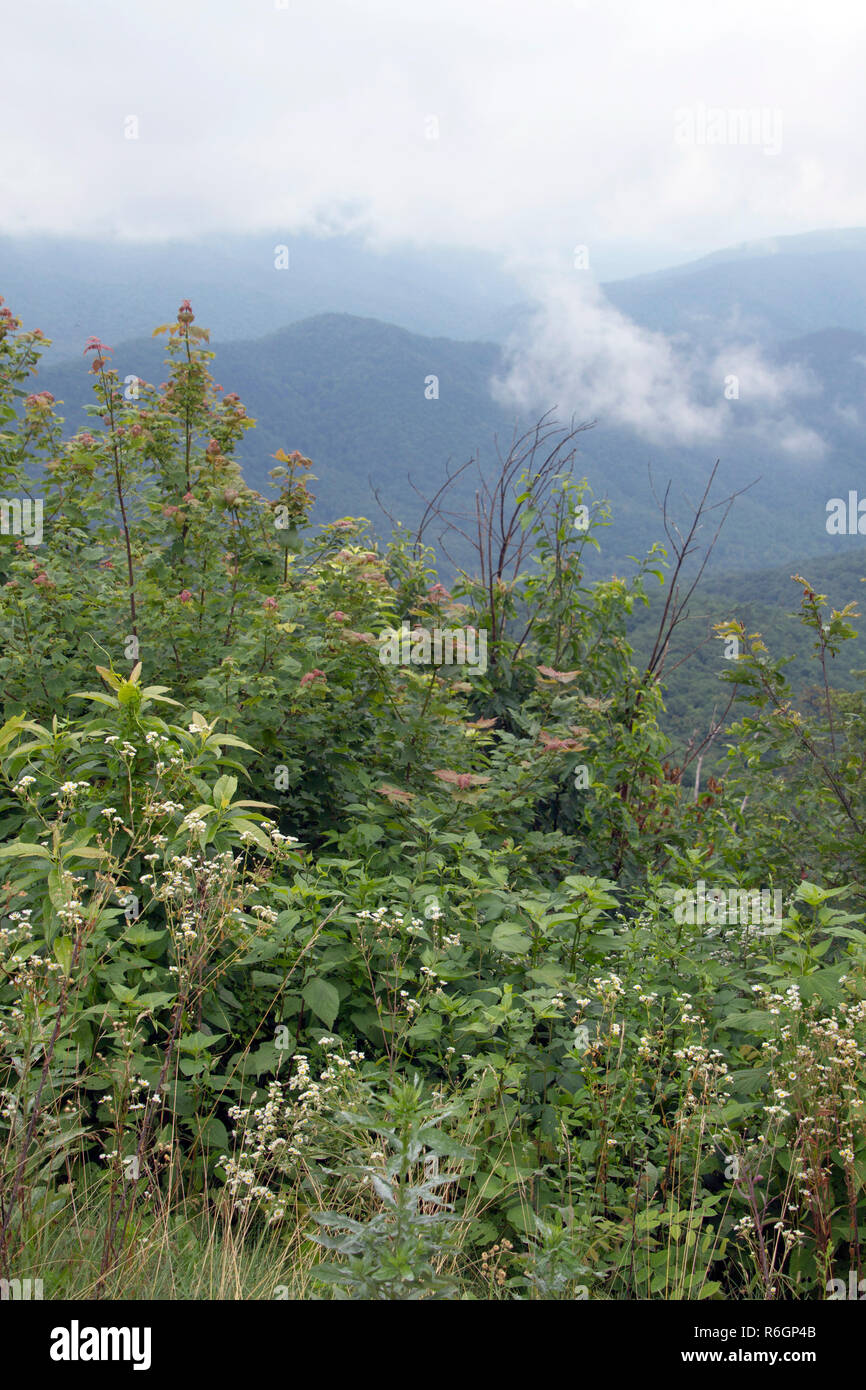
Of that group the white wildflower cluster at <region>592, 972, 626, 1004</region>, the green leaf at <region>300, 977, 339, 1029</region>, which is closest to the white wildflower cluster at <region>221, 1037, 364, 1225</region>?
the green leaf at <region>300, 977, 339, 1029</region>

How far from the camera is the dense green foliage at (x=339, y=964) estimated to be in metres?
1.99

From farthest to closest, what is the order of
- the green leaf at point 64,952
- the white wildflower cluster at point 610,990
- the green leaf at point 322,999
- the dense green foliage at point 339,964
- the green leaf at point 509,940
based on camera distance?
the green leaf at point 509,940 → the green leaf at point 322,999 → the white wildflower cluster at point 610,990 → the dense green foliage at point 339,964 → the green leaf at point 64,952

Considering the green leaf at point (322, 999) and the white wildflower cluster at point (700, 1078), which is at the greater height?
the green leaf at point (322, 999)

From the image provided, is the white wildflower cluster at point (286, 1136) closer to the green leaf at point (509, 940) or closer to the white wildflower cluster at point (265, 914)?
the white wildflower cluster at point (265, 914)

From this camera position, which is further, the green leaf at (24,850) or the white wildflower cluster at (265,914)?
the white wildflower cluster at (265,914)

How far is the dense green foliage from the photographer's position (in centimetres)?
199

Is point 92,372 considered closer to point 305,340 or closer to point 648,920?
point 648,920

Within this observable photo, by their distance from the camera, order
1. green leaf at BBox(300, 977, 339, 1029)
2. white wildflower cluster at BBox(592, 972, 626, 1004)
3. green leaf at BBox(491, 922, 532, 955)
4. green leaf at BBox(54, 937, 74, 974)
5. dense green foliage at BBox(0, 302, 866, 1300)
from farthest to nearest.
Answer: green leaf at BBox(491, 922, 532, 955) → green leaf at BBox(300, 977, 339, 1029) → white wildflower cluster at BBox(592, 972, 626, 1004) → dense green foliage at BBox(0, 302, 866, 1300) → green leaf at BBox(54, 937, 74, 974)

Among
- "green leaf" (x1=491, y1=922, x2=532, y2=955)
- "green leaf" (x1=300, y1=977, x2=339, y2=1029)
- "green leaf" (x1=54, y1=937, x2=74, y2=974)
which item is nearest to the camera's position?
"green leaf" (x1=54, y1=937, x2=74, y2=974)

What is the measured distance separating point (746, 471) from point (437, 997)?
181m

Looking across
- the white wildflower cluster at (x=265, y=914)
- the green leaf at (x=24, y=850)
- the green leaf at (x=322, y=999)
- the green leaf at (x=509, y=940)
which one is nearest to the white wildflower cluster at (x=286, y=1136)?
the green leaf at (x=322, y=999)

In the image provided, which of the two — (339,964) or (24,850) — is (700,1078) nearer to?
(339,964)

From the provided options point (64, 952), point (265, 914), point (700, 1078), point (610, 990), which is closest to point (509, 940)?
point (610, 990)

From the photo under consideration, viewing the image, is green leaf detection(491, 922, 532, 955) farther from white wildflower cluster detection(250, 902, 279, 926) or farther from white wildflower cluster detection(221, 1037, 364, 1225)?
white wildflower cluster detection(250, 902, 279, 926)
